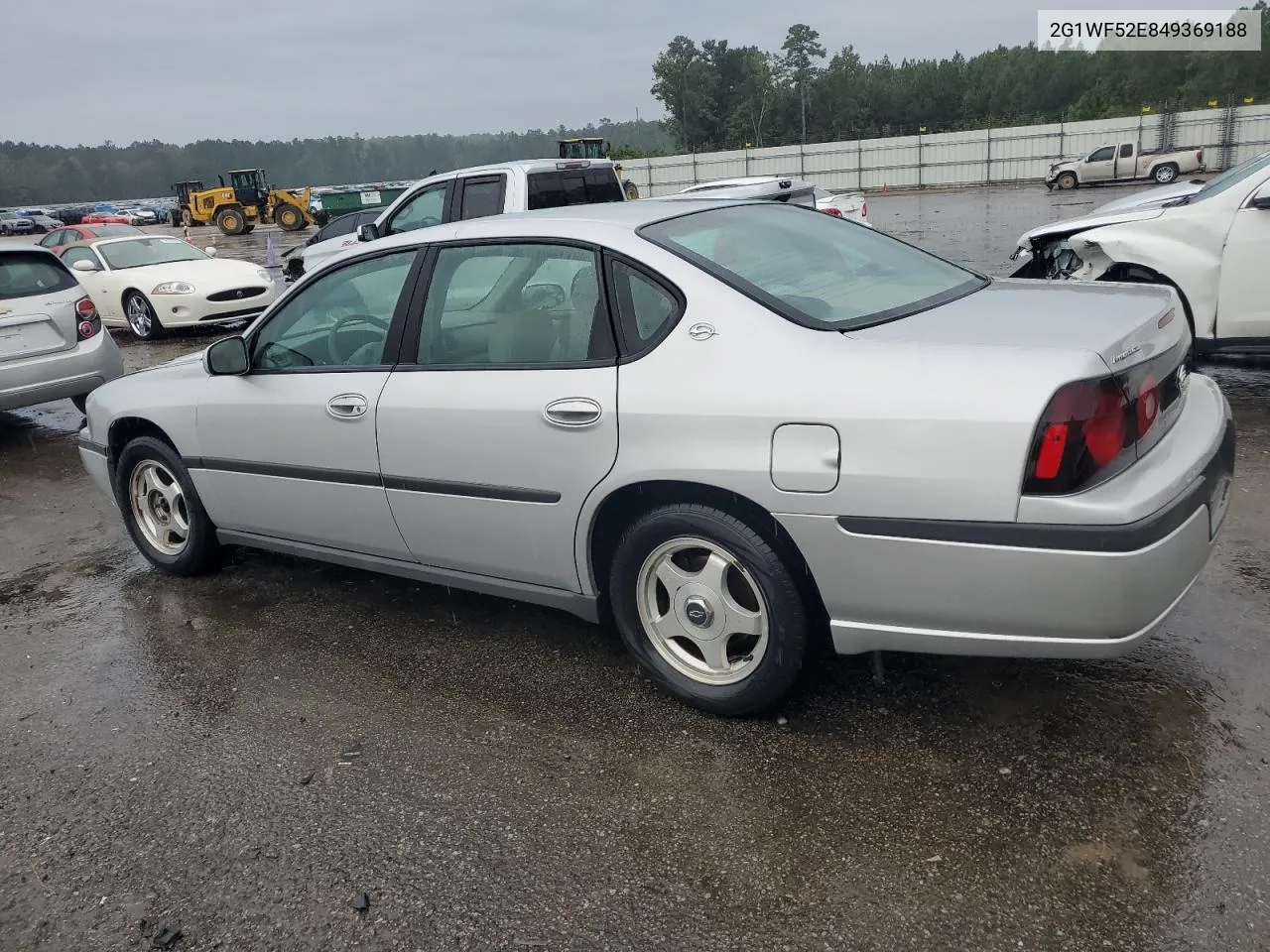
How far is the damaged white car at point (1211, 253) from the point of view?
5.82 m

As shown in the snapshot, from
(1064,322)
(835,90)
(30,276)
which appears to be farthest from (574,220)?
(835,90)

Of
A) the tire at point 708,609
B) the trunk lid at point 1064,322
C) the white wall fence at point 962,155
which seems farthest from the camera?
the white wall fence at point 962,155

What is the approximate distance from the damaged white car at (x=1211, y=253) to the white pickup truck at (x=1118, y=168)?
1100 inches

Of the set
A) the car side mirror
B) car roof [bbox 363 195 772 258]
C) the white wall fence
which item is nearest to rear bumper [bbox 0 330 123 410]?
the car side mirror

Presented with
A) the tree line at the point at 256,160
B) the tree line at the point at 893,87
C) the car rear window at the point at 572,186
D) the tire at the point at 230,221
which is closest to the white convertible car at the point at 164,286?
the car rear window at the point at 572,186

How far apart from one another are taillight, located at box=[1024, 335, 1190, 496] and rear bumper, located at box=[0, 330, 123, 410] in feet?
24.7

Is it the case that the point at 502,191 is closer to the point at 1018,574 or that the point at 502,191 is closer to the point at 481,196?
the point at 481,196

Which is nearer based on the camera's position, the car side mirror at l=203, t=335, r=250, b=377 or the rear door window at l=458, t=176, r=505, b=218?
the car side mirror at l=203, t=335, r=250, b=377

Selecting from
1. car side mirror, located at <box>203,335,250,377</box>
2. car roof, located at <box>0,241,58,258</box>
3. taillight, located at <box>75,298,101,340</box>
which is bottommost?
taillight, located at <box>75,298,101,340</box>

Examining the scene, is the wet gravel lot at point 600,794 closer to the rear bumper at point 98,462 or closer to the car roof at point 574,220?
the rear bumper at point 98,462

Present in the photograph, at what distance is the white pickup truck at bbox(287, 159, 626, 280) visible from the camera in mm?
9188

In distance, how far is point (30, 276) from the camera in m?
7.82

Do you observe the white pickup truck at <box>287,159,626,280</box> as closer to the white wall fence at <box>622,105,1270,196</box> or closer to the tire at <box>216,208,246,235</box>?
the tire at <box>216,208,246,235</box>

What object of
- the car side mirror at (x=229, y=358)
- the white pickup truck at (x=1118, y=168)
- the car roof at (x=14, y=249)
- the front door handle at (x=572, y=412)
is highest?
the car roof at (x=14, y=249)
